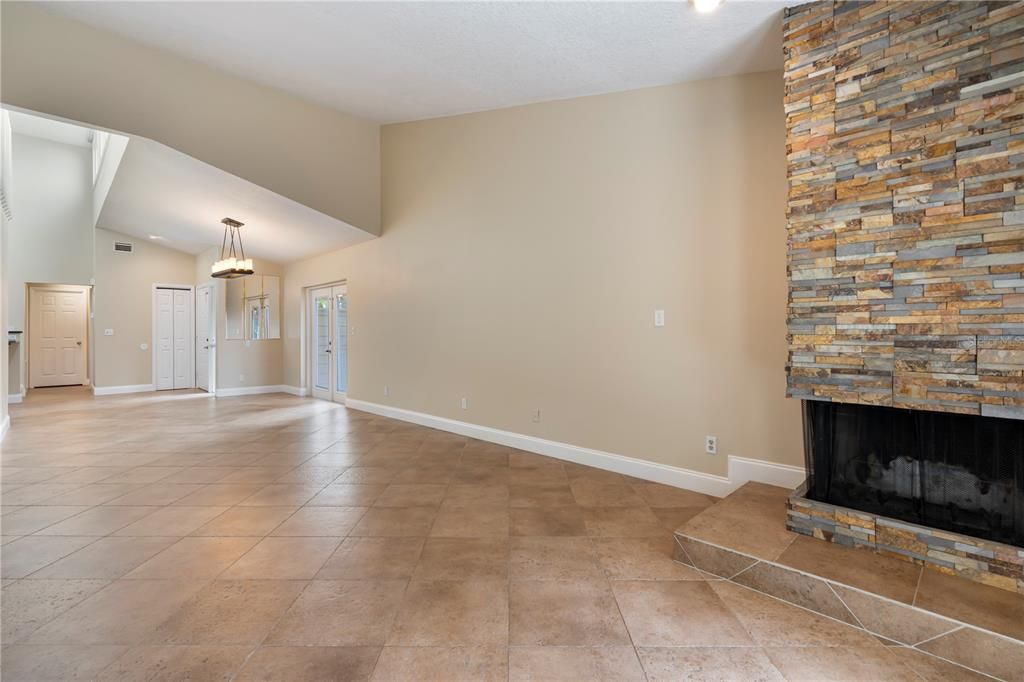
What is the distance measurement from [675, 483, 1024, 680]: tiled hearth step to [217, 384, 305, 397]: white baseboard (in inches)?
305

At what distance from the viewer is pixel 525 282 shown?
4.30 m

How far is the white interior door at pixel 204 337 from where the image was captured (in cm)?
857

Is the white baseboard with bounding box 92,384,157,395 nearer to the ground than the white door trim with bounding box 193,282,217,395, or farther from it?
nearer to the ground

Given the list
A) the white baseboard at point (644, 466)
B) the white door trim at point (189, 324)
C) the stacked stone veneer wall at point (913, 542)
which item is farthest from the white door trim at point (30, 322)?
the stacked stone veneer wall at point (913, 542)

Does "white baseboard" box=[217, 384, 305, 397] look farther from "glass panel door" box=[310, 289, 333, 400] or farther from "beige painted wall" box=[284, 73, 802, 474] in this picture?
"beige painted wall" box=[284, 73, 802, 474]

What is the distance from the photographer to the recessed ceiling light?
243 centimetres

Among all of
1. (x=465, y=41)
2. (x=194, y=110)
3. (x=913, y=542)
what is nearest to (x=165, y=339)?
(x=194, y=110)

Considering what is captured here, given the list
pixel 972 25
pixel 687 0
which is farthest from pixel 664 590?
pixel 687 0

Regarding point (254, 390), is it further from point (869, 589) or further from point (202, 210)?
point (869, 589)

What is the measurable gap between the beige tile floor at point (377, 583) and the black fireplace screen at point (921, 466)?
2.34 feet

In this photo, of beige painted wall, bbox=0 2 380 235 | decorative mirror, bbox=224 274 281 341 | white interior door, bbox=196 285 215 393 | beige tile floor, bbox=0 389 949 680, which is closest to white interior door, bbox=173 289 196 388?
white interior door, bbox=196 285 215 393

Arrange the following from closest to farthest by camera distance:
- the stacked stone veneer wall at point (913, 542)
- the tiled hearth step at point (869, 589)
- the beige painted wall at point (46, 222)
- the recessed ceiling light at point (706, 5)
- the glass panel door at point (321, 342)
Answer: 1. the tiled hearth step at point (869, 589)
2. the stacked stone veneer wall at point (913, 542)
3. the recessed ceiling light at point (706, 5)
4. the glass panel door at point (321, 342)
5. the beige painted wall at point (46, 222)

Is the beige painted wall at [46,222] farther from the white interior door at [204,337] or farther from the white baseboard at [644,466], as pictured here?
A: the white baseboard at [644,466]

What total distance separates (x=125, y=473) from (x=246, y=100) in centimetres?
360
